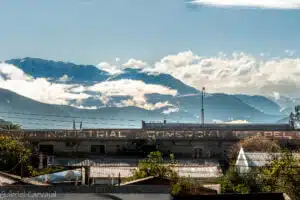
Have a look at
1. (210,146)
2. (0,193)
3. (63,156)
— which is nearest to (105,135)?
(63,156)

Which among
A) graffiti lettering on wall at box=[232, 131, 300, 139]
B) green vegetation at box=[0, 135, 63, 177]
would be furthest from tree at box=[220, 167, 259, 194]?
graffiti lettering on wall at box=[232, 131, 300, 139]

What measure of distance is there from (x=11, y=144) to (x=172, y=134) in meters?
21.4

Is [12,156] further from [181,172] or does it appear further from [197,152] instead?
[197,152]

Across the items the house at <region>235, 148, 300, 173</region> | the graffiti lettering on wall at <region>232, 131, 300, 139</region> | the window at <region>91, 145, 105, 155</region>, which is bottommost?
the house at <region>235, 148, 300, 173</region>

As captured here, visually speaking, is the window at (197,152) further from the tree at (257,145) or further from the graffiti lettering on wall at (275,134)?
the tree at (257,145)

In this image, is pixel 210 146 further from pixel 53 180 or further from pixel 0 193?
pixel 0 193

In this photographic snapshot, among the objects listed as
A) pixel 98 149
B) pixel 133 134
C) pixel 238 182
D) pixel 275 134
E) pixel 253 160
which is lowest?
pixel 238 182

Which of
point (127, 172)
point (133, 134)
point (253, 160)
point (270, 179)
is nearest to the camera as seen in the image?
point (270, 179)

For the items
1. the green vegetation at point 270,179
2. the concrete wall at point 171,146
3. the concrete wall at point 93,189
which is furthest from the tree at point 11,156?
the concrete wall at point 93,189

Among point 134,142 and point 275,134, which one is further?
point 134,142

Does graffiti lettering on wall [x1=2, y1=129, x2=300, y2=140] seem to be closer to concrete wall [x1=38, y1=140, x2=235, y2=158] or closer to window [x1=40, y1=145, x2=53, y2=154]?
concrete wall [x1=38, y1=140, x2=235, y2=158]

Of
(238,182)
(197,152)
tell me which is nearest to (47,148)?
(197,152)

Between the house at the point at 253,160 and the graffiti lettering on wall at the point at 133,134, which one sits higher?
the graffiti lettering on wall at the point at 133,134

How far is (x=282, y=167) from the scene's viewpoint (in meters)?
34.2
